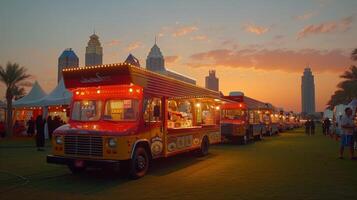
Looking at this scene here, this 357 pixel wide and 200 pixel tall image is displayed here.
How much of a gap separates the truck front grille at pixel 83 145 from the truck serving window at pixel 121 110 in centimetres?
109

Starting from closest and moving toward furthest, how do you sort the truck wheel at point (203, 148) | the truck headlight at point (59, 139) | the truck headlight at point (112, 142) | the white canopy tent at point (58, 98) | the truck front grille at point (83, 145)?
1. the truck headlight at point (112, 142)
2. the truck front grille at point (83, 145)
3. the truck headlight at point (59, 139)
4. the truck wheel at point (203, 148)
5. the white canopy tent at point (58, 98)

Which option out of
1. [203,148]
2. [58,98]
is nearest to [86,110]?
[203,148]

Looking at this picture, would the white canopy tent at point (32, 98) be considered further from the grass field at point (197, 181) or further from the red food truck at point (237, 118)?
the grass field at point (197, 181)

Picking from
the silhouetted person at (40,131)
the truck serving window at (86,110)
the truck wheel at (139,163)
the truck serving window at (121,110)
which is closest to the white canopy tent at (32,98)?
the silhouetted person at (40,131)

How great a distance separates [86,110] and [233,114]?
1453 cm

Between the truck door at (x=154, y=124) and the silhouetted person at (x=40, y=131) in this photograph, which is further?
the silhouetted person at (x=40, y=131)

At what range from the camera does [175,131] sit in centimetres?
1320

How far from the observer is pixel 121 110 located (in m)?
11.0

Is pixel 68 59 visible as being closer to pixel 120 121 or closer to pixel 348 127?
pixel 120 121

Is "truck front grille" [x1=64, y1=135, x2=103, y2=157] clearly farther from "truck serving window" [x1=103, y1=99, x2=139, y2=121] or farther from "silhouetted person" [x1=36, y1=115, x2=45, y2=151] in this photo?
"silhouetted person" [x1=36, y1=115, x2=45, y2=151]

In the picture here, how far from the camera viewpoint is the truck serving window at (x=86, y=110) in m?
11.2

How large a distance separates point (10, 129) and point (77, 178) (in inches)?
948

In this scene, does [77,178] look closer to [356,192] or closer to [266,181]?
[266,181]

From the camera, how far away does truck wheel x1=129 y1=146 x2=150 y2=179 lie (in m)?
10.3
